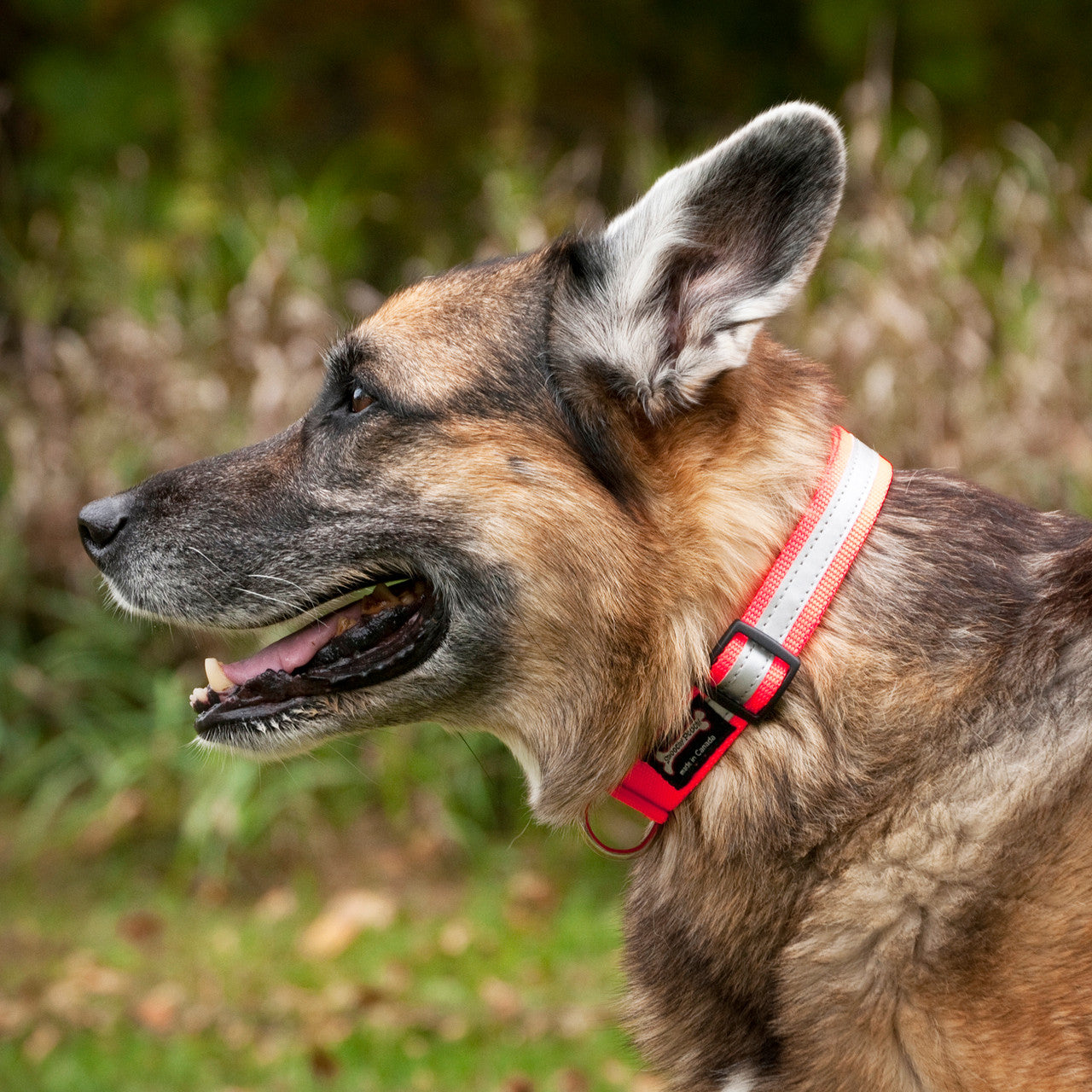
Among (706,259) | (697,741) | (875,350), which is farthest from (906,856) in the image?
(875,350)

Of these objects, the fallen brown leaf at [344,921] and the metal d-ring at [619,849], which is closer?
the metal d-ring at [619,849]

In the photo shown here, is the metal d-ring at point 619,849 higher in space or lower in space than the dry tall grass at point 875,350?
higher

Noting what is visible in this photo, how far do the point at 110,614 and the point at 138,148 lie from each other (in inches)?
160

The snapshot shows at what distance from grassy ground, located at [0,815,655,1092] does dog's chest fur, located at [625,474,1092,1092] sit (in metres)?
1.25

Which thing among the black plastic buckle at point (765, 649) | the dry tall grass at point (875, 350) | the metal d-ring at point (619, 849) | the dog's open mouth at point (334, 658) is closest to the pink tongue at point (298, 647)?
the dog's open mouth at point (334, 658)

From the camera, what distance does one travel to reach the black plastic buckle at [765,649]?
2.22 m

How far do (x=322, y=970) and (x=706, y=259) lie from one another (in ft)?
10.7

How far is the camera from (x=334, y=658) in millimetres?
2689

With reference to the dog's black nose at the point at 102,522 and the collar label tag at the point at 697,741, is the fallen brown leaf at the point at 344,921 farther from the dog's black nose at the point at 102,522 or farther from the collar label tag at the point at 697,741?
the collar label tag at the point at 697,741

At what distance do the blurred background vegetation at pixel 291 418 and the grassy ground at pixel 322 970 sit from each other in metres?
0.01

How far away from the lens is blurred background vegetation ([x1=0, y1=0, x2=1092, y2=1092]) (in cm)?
429

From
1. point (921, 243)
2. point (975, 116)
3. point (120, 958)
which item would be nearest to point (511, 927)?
Result: point (120, 958)

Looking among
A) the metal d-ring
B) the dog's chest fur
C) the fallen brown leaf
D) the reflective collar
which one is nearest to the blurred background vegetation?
the fallen brown leaf

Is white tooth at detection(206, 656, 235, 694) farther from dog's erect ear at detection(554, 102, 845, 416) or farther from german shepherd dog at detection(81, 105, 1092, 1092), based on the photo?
dog's erect ear at detection(554, 102, 845, 416)
